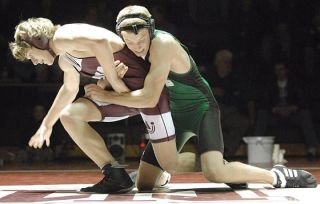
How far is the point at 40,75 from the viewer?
7562 mm

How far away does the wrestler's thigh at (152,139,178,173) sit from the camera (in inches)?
127

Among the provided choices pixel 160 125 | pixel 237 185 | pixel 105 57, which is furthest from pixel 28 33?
pixel 237 185

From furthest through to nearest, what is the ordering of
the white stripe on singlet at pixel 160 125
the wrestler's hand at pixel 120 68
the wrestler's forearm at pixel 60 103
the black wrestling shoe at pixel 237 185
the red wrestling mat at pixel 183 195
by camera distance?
the wrestler's forearm at pixel 60 103, the black wrestling shoe at pixel 237 185, the white stripe on singlet at pixel 160 125, the wrestler's hand at pixel 120 68, the red wrestling mat at pixel 183 195

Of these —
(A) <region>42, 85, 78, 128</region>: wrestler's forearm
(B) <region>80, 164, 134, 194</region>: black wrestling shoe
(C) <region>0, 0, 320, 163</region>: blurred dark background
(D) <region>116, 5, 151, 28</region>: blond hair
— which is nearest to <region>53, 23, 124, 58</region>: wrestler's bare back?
(D) <region>116, 5, 151, 28</region>: blond hair

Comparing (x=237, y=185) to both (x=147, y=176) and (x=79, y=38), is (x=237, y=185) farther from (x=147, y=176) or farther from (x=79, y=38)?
(x=79, y=38)

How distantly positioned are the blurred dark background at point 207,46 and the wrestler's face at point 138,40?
3.94 m

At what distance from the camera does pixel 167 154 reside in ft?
10.6

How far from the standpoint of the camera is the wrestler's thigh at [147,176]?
3.38 meters

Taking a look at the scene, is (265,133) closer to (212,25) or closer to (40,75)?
(212,25)

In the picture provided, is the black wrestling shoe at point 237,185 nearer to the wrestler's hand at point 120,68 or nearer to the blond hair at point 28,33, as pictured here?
the wrestler's hand at point 120,68

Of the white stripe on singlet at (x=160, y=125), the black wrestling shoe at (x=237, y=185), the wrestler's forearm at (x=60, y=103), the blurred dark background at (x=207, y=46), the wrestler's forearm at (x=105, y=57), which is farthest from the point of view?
the blurred dark background at (x=207, y=46)

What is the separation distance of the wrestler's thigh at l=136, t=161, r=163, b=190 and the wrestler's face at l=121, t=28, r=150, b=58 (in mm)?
687

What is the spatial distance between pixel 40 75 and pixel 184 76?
4620 millimetres

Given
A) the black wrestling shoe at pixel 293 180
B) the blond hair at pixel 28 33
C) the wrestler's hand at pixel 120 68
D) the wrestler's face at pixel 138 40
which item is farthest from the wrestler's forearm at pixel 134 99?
the black wrestling shoe at pixel 293 180
